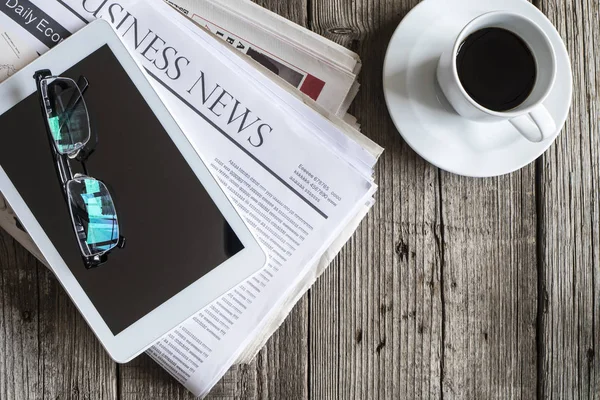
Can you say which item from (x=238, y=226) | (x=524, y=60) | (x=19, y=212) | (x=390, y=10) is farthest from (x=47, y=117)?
(x=524, y=60)

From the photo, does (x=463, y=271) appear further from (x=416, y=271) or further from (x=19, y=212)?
(x=19, y=212)

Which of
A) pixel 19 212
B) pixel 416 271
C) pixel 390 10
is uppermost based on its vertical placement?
pixel 390 10

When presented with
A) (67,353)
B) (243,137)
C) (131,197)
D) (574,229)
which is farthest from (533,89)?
(67,353)

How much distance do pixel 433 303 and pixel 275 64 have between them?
320 mm

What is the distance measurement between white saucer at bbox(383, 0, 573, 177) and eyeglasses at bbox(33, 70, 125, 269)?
0.31 m

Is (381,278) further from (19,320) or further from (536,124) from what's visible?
(19,320)

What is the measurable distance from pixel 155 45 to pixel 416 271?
0.38m

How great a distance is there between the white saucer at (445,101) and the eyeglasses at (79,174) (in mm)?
311

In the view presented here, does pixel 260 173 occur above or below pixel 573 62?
below

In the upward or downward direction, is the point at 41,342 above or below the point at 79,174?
below

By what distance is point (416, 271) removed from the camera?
2.01 ft

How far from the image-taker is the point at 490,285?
61cm

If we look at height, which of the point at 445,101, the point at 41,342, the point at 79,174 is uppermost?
the point at 445,101

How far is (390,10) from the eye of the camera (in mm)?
594
